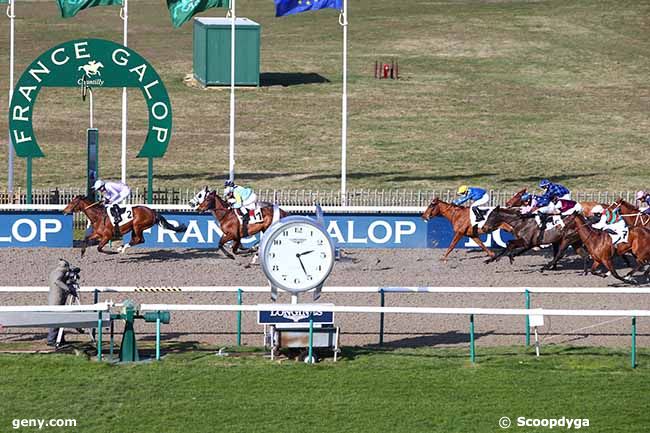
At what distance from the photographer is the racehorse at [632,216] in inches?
975

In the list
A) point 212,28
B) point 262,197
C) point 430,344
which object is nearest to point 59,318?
point 430,344

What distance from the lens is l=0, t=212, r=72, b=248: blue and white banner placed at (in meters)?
26.3

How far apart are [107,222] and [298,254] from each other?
30.7 ft

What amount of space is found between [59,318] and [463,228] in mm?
10104

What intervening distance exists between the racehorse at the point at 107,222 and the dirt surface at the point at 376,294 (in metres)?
0.37

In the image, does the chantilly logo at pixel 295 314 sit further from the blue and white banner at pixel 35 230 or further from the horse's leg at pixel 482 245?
the blue and white banner at pixel 35 230

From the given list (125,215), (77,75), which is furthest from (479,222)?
(77,75)

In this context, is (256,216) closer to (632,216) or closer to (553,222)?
(553,222)

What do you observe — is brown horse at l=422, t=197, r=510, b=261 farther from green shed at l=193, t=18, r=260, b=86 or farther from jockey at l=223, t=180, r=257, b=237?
green shed at l=193, t=18, r=260, b=86

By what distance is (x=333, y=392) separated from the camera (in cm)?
1625

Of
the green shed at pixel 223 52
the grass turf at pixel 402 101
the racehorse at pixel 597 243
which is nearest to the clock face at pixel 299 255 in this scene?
the racehorse at pixel 597 243

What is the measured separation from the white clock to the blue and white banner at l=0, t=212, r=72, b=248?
1032 cm

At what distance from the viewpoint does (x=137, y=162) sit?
1494 inches

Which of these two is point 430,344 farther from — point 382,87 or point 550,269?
point 382,87
